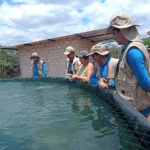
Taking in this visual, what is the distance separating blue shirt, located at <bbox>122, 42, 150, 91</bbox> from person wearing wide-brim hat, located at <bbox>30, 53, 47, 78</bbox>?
6092 mm

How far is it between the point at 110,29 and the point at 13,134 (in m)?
1.64

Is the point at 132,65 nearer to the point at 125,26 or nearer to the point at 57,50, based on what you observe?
the point at 125,26

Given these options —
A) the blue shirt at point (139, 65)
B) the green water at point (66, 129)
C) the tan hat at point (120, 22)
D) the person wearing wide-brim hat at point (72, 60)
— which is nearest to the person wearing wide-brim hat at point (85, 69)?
the person wearing wide-brim hat at point (72, 60)

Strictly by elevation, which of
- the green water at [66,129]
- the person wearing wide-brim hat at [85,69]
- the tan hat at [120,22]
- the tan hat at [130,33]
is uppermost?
the tan hat at [120,22]

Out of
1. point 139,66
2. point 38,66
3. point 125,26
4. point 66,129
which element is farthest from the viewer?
point 38,66

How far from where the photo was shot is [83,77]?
4656 millimetres

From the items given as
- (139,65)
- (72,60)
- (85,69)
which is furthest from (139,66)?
(72,60)

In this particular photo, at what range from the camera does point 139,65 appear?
66.5 inches

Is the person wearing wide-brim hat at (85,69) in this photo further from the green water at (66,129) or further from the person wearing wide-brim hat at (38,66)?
the person wearing wide-brim hat at (38,66)

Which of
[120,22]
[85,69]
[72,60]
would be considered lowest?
[85,69]

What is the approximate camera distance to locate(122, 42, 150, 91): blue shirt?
1.69 meters

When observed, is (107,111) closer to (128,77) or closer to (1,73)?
(128,77)

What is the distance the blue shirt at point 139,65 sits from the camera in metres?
1.69

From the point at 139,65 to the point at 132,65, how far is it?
0.06m
